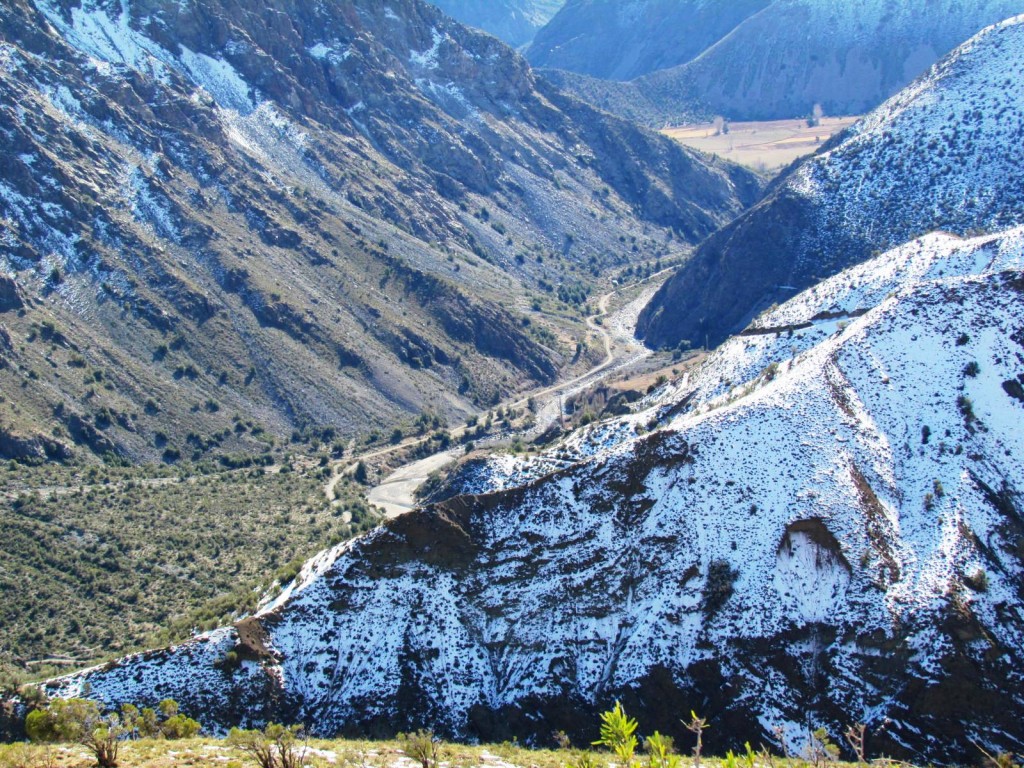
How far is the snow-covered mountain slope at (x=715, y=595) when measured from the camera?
37.1m

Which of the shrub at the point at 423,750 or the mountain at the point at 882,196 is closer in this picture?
the shrub at the point at 423,750

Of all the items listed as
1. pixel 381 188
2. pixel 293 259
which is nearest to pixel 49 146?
pixel 293 259

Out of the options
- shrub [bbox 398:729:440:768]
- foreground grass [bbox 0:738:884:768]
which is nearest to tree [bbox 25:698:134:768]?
foreground grass [bbox 0:738:884:768]

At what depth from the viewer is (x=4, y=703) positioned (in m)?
36.0

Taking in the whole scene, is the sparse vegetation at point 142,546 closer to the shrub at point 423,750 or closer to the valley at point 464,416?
the valley at point 464,416

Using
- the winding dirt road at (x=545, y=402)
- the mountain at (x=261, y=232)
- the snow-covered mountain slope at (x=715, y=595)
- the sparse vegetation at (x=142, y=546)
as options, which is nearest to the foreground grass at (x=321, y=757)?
the snow-covered mountain slope at (x=715, y=595)

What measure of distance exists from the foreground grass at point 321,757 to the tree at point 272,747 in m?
0.30

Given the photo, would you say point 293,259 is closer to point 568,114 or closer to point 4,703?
point 4,703

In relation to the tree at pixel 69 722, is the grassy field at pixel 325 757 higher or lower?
higher

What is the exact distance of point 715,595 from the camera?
131 ft

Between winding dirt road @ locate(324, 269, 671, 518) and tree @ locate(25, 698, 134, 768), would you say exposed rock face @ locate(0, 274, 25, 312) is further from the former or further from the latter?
tree @ locate(25, 698, 134, 768)

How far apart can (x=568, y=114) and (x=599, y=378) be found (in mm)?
93713

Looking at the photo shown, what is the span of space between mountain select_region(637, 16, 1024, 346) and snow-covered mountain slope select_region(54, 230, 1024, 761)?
58.1 metres

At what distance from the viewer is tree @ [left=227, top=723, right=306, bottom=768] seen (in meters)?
26.7
